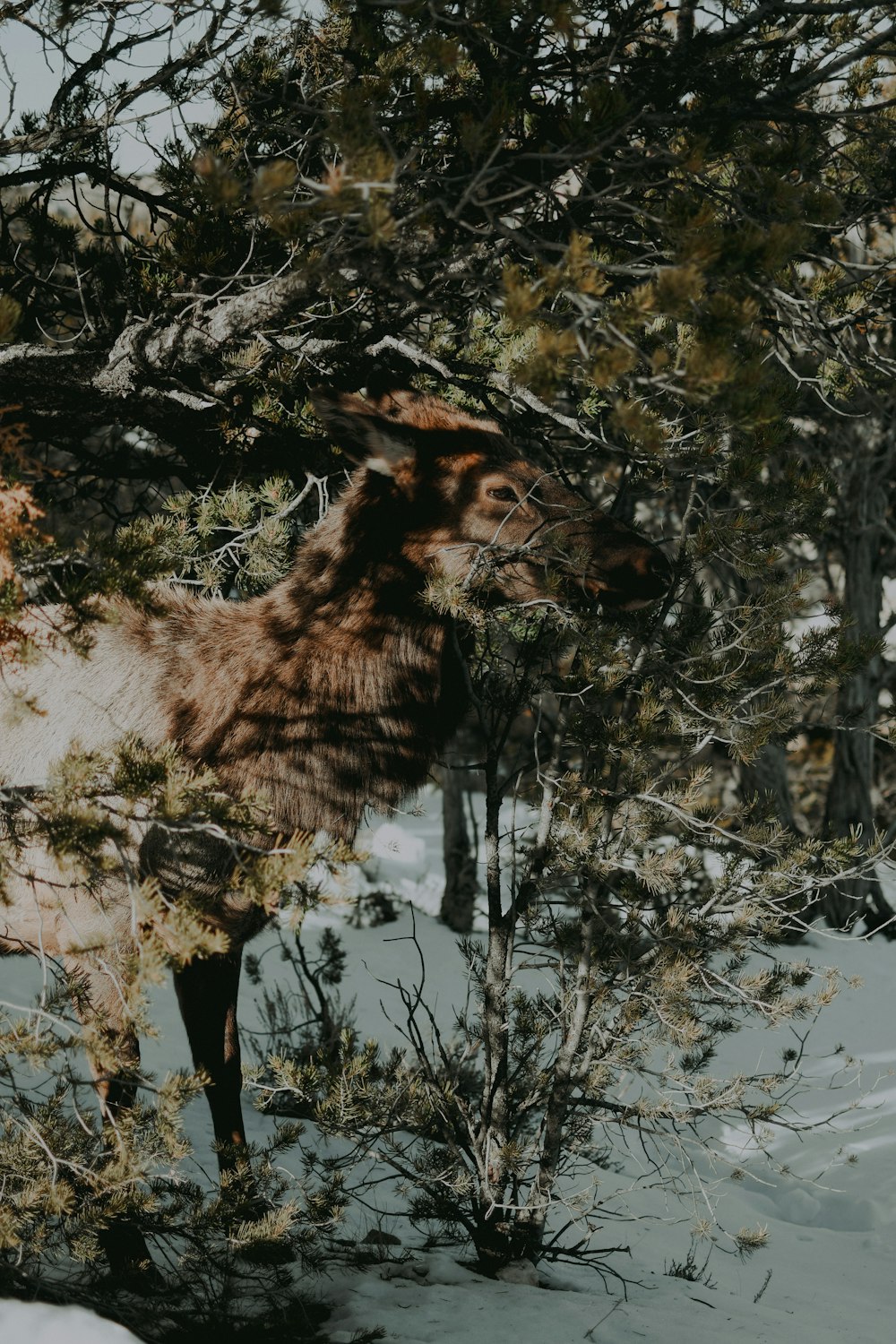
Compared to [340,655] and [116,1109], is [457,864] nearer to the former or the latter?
[340,655]

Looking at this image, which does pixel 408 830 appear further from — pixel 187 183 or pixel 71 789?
pixel 71 789

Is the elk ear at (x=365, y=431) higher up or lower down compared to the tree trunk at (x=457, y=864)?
higher up

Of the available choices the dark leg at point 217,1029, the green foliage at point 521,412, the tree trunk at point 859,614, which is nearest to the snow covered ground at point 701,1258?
the green foliage at point 521,412

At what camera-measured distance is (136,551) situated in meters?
2.52

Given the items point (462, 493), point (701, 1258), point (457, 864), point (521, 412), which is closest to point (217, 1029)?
point (462, 493)

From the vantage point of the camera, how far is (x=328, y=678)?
378 cm

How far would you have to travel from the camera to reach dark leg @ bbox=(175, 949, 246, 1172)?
4.04m

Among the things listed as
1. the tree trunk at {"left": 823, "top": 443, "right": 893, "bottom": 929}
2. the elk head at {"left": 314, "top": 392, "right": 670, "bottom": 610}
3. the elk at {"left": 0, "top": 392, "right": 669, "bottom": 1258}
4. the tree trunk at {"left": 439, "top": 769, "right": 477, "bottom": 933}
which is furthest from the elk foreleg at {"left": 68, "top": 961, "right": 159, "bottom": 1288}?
the tree trunk at {"left": 823, "top": 443, "right": 893, "bottom": 929}

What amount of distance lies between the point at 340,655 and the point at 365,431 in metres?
0.78

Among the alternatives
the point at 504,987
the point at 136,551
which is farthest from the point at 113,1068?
the point at 504,987

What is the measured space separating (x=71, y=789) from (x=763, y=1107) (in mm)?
2718

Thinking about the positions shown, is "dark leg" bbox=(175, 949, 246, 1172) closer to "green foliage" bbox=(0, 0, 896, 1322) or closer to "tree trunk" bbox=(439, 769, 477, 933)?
"green foliage" bbox=(0, 0, 896, 1322)

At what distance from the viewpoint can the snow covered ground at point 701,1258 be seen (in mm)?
3605

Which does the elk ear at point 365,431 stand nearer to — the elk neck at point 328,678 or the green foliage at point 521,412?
the elk neck at point 328,678
